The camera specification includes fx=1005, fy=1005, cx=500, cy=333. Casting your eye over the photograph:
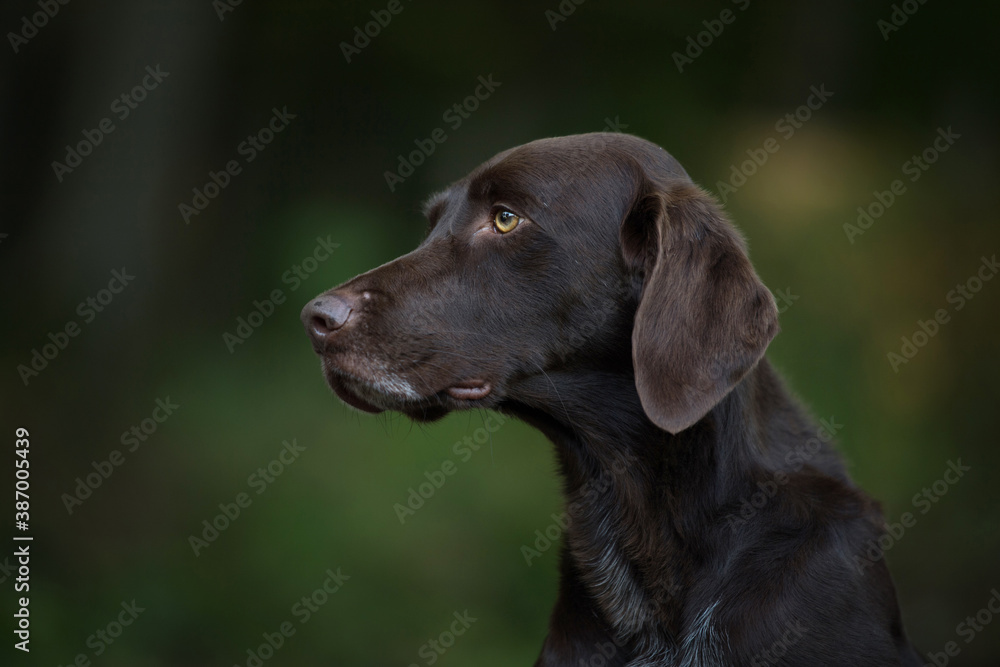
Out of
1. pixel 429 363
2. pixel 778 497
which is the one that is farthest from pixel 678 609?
pixel 429 363

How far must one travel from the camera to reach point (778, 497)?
2807 mm

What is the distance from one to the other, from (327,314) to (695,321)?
1.01 m

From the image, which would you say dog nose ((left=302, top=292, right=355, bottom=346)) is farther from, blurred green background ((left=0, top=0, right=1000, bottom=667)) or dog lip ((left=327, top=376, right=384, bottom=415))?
blurred green background ((left=0, top=0, right=1000, bottom=667))

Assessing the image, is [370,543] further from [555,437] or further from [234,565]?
[555,437]

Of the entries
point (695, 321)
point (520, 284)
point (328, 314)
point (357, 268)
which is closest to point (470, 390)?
point (520, 284)

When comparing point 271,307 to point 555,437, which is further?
point 271,307

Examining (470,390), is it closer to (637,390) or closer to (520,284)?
(520,284)

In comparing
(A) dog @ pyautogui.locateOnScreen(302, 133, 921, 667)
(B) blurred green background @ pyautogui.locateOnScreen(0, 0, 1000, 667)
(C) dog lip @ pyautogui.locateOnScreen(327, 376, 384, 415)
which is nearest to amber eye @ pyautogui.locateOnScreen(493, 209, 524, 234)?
(A) dog @ pyautogui.locateOnScreen(302, 133, 921, 667)

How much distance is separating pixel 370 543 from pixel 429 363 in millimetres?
3031

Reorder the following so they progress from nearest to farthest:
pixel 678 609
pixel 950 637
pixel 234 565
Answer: pixel 678 609 → pixel 234 565 → pixel 950 637

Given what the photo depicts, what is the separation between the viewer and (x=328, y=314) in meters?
2.80

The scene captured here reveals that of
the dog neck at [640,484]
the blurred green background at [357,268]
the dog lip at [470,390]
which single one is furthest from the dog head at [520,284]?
the blurred green background at [357,268]

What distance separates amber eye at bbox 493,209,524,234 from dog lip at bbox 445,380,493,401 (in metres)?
0.46

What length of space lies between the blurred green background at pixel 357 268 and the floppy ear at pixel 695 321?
306cm
